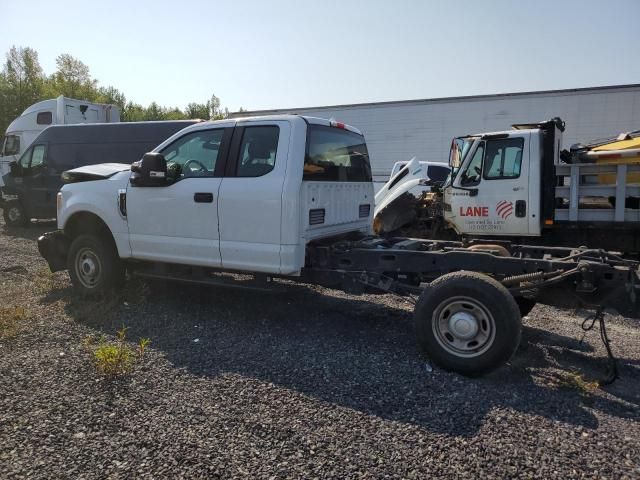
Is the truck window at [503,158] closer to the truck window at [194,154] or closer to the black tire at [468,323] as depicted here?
the black tire at [468,323]

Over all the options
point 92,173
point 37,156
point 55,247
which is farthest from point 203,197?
point 37,156

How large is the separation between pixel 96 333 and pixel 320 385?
261 cm

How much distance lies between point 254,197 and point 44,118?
1335 cm

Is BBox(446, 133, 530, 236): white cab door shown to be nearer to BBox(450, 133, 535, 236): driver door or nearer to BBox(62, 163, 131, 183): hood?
BBox(450, 133, 535, 236): driver door

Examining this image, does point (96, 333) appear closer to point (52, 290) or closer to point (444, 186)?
point (52, 290)

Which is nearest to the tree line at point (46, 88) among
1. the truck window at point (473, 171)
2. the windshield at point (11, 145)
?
the windshield at point (11, 145)

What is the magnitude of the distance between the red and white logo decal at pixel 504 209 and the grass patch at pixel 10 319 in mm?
6795

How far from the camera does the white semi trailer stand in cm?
1473

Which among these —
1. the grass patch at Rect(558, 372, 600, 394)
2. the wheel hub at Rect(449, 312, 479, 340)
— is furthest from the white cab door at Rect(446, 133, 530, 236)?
the wheel hub at Rect(449, 312, 479, 340)

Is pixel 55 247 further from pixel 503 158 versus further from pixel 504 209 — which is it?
pixel 503 158

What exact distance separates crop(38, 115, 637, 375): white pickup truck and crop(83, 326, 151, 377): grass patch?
1117mm

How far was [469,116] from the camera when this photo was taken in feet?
46.6

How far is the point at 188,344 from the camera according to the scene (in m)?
4.75

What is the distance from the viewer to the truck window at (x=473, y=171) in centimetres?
805
